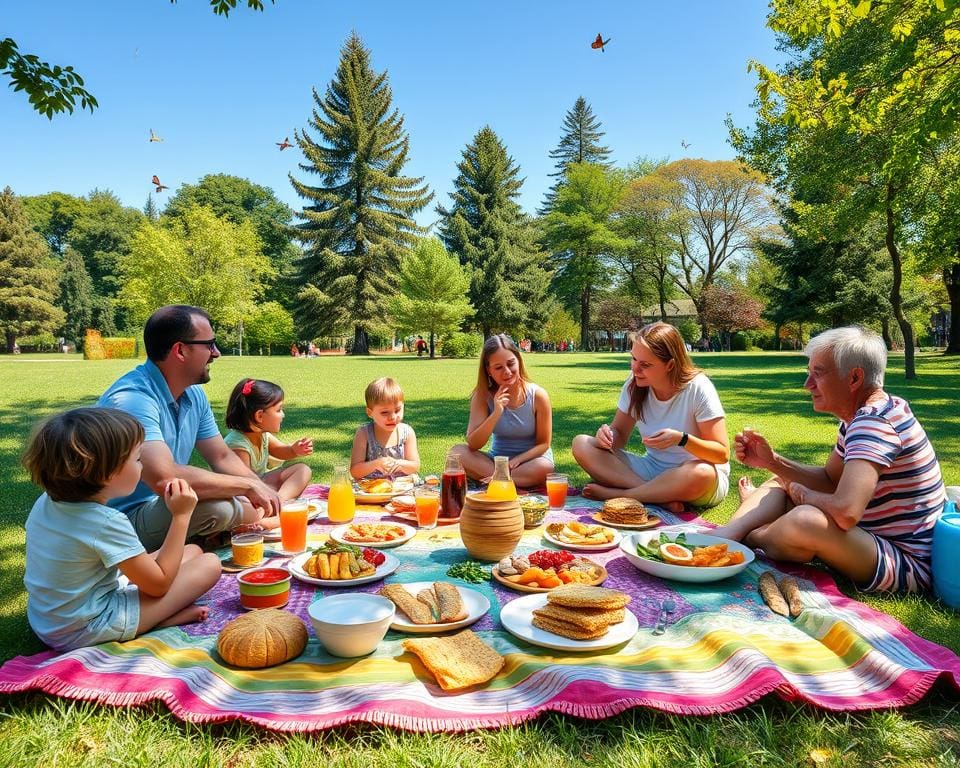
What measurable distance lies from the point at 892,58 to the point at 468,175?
41.7 meters

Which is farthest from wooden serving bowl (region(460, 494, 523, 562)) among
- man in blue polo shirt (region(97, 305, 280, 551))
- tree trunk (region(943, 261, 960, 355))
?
tree trunk (region(943, 261, 960, 355))

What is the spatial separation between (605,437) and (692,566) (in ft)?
5.77

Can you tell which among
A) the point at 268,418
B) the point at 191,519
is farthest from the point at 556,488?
the point at 191,519

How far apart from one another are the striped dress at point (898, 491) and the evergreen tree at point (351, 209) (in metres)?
41.9

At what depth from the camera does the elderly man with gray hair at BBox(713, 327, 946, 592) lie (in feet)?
9.95

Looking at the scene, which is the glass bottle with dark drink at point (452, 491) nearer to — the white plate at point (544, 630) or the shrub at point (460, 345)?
the white plate at point (544, 630)

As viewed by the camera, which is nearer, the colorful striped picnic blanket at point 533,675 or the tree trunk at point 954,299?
the colorful striped picnic blanket at point 533,675

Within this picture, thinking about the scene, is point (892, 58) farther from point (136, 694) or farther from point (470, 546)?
point (136, 694)

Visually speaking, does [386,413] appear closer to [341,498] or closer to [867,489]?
[341,498]

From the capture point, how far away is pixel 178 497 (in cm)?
Answer: 256

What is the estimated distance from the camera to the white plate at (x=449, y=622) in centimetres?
267

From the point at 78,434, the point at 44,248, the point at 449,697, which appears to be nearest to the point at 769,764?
the point at 449,697

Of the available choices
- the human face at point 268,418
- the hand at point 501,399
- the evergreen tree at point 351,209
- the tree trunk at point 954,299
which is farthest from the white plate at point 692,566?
the evergreen tree at point 351,209

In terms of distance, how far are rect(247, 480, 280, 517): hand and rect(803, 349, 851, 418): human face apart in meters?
3.04
